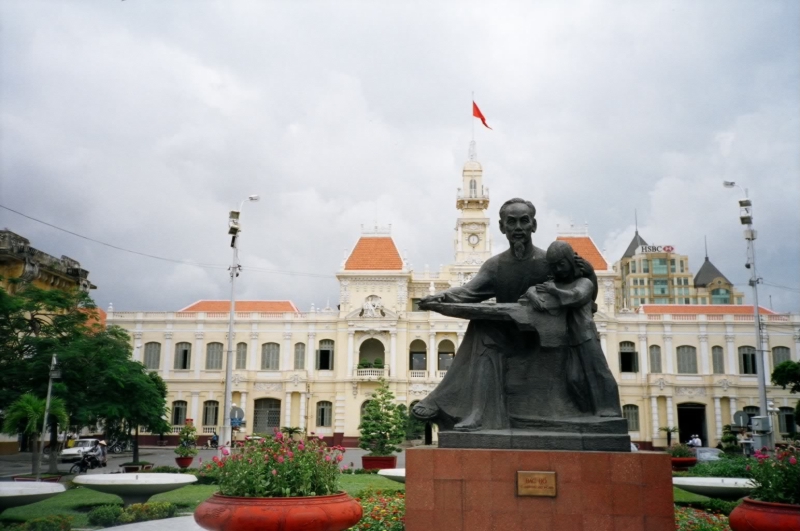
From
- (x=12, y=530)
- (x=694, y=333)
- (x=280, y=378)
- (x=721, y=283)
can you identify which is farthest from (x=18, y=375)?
(x=721, y=283)

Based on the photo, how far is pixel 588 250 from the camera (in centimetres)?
4875

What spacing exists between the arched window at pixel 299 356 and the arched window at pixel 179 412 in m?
7.56

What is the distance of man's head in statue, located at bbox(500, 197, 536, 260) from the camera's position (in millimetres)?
6777

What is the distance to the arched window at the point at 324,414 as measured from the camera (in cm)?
4469

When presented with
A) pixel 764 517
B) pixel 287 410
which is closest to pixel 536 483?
pixel 764 517

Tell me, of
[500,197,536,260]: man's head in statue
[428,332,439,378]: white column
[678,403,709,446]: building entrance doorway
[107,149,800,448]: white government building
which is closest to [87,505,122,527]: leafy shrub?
[500,197,536,260]: man's head in statue

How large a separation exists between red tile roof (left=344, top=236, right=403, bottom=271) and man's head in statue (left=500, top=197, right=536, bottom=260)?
39.4m

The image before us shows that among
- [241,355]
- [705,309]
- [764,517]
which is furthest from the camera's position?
[705,309]

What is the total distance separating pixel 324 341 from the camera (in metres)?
45.8

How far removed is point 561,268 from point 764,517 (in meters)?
2.78

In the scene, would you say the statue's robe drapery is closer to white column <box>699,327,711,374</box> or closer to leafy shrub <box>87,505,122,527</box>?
leafy shrub <box>87,505,122,527</box>

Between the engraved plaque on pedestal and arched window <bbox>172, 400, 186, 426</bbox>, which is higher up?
the engraved plaque on pedestal

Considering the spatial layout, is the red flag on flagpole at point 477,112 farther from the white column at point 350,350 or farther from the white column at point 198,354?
the white column at point 198,354

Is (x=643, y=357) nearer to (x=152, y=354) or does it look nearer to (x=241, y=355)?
(x=241, y=355)
